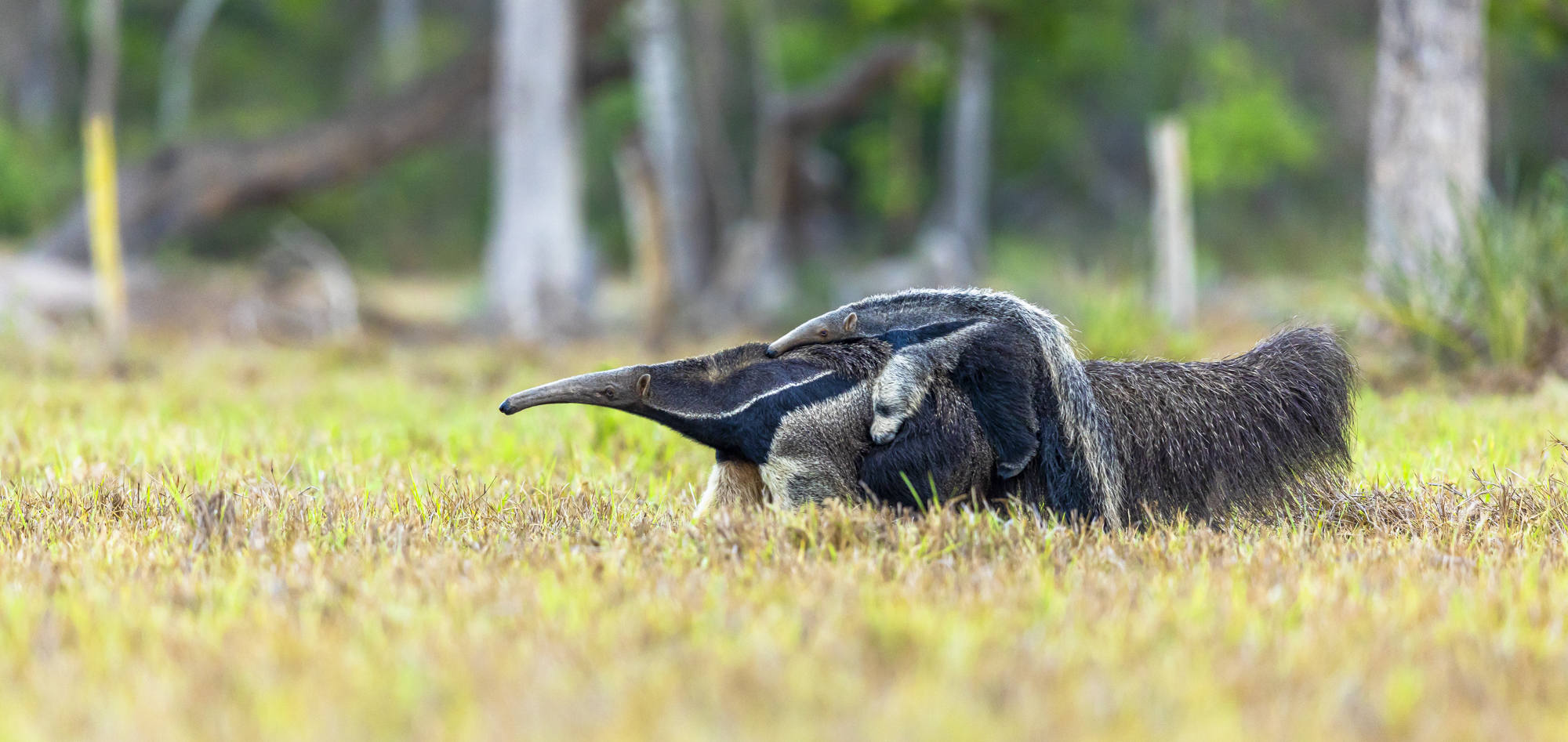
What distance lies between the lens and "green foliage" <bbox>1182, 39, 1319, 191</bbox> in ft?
61.2

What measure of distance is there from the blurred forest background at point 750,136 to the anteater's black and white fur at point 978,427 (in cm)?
314

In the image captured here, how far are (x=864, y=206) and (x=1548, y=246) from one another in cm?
2151

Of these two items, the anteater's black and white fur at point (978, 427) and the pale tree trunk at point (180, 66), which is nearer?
the anteater's black and white fur at point (978, 427)

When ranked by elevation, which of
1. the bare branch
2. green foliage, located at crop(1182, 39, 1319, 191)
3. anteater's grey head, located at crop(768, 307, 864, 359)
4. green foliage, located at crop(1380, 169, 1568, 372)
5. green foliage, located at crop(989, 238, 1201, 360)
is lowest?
green foliage, located at crop(989, 238, 1201, 360)

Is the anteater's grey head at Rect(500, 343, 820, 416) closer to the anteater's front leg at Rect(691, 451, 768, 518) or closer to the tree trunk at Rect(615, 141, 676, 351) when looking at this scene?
the anteater's front leg at Rect(691, 451, 768, 518)

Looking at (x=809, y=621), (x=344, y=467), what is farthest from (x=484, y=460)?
(x=809, y=621)

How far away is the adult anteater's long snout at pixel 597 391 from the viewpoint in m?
3.25

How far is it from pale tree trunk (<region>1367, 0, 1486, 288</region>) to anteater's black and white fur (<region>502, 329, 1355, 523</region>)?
514 cm

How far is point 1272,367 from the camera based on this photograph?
11.6 feet

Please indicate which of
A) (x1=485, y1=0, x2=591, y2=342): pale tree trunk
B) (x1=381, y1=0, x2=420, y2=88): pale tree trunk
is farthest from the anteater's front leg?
(x1=381, y1=0, x2=420, y2=88): pale tree trunk

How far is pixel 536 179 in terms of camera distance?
41.7 ft

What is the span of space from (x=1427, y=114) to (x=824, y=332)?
662 centimetres

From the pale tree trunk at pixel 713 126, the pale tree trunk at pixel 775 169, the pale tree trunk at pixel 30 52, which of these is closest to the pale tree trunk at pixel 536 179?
the pale tree trunk at pixel 775 169

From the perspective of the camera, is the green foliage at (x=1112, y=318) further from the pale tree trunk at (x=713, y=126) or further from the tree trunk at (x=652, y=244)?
the pale tree trunk at (x=713, y=126)
